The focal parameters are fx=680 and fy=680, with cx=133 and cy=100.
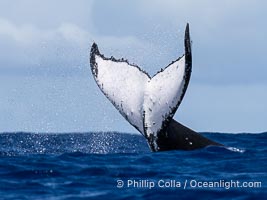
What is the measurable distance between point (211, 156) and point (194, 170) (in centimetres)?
108

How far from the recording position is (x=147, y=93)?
1104cm

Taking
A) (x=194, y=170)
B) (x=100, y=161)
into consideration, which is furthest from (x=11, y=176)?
(x=194, y=170)

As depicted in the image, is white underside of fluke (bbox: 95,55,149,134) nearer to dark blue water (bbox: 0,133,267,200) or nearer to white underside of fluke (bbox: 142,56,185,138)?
white underside of fluke (bbox: 142,56,185,138)

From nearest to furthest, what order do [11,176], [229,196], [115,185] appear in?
[229,196] < [115,185] < [11,176]

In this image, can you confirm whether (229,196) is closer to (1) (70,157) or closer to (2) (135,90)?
(2) (135,90)

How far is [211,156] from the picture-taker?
39.7ft

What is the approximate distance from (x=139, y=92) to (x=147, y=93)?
0.19 meters

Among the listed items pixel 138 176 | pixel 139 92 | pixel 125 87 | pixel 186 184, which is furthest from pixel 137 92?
pixel 186 184

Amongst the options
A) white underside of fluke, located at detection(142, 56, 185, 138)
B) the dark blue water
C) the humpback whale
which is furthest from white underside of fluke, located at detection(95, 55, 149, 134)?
the dark blue water

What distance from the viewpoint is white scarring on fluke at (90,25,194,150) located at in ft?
35.3

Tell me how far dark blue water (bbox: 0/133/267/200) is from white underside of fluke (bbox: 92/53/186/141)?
788 millimetres

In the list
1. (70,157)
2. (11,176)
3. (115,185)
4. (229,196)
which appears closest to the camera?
(229,196)

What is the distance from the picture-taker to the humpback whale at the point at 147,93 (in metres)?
10.6

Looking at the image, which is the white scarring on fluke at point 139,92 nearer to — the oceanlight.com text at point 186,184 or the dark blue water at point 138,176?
the dark blue water at point 138,176
